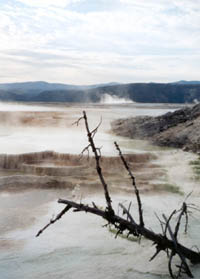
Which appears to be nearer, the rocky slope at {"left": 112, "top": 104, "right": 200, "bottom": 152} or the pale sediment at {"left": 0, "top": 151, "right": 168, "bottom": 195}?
the pale sediment at {"left": 0, "top": 151, "right": 168, "bottom": 195}

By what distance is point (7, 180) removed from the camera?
893 cm

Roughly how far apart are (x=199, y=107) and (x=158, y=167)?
6327 mm

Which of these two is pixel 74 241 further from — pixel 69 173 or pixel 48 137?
pixel 48 137

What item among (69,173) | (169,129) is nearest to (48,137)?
(169,129)

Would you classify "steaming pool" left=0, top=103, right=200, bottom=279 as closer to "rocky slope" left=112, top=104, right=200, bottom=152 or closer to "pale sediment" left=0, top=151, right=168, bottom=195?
"pale sediment" left=0, top=151, right=168, bottom=195

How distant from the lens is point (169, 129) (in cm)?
1548

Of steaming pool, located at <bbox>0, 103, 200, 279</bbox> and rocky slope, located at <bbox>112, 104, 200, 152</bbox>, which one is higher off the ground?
rocky slope, located at <bbox>112, 104, 200, 152</bbox>

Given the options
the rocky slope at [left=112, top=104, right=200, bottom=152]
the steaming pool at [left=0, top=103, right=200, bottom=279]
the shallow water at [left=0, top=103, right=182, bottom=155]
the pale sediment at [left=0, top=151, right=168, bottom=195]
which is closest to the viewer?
the steaming pool at [left=0, top=103, right=200, bottom=279]

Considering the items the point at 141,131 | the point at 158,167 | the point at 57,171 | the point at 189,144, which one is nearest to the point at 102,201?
the point at 57,171

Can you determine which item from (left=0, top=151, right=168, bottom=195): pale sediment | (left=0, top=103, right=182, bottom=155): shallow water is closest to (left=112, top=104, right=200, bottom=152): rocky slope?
(left=0, top=103, right=182, bottom=155): shallow water

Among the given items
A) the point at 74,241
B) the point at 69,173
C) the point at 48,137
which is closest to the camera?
the point at 74,241

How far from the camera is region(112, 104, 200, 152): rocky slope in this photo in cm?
1393

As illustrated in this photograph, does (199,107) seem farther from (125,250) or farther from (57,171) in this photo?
(125,250)

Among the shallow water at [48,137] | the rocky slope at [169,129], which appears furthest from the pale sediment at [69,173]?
the rocky slope at [169,129]
